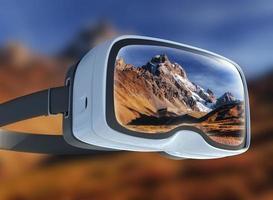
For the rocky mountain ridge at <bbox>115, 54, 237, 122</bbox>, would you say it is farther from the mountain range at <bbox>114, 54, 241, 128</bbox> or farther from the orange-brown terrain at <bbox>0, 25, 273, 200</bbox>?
the orange-brown terrain at <bbox>0, 25, 273, 200</bbox>

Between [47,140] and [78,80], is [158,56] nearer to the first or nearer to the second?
[78,80]

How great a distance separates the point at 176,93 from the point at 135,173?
0.67m

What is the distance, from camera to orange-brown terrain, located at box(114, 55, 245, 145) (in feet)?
1.34

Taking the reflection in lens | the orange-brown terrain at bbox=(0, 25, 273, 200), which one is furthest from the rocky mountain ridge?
the orange-brown terrain at bbox=(0, 25, 273, 200)

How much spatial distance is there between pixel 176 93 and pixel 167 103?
14mm

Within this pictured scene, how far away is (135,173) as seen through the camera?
3.56 ft

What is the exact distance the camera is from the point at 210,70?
458 mm

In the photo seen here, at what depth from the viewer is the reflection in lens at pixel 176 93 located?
410 millimetres

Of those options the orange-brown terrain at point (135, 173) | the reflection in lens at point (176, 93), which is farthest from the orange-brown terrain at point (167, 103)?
the orange-brown terrain at point (135, 173)

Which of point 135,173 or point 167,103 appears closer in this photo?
point 167,103

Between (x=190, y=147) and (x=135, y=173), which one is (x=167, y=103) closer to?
(x=190, y=147)

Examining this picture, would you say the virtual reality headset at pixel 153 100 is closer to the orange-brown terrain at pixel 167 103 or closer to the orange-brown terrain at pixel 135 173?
the orange-brown terrain at pixel 167 103

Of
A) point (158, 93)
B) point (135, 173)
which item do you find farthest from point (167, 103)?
point (135, 173)

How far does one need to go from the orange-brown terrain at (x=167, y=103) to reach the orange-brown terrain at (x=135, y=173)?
55 centimetres
